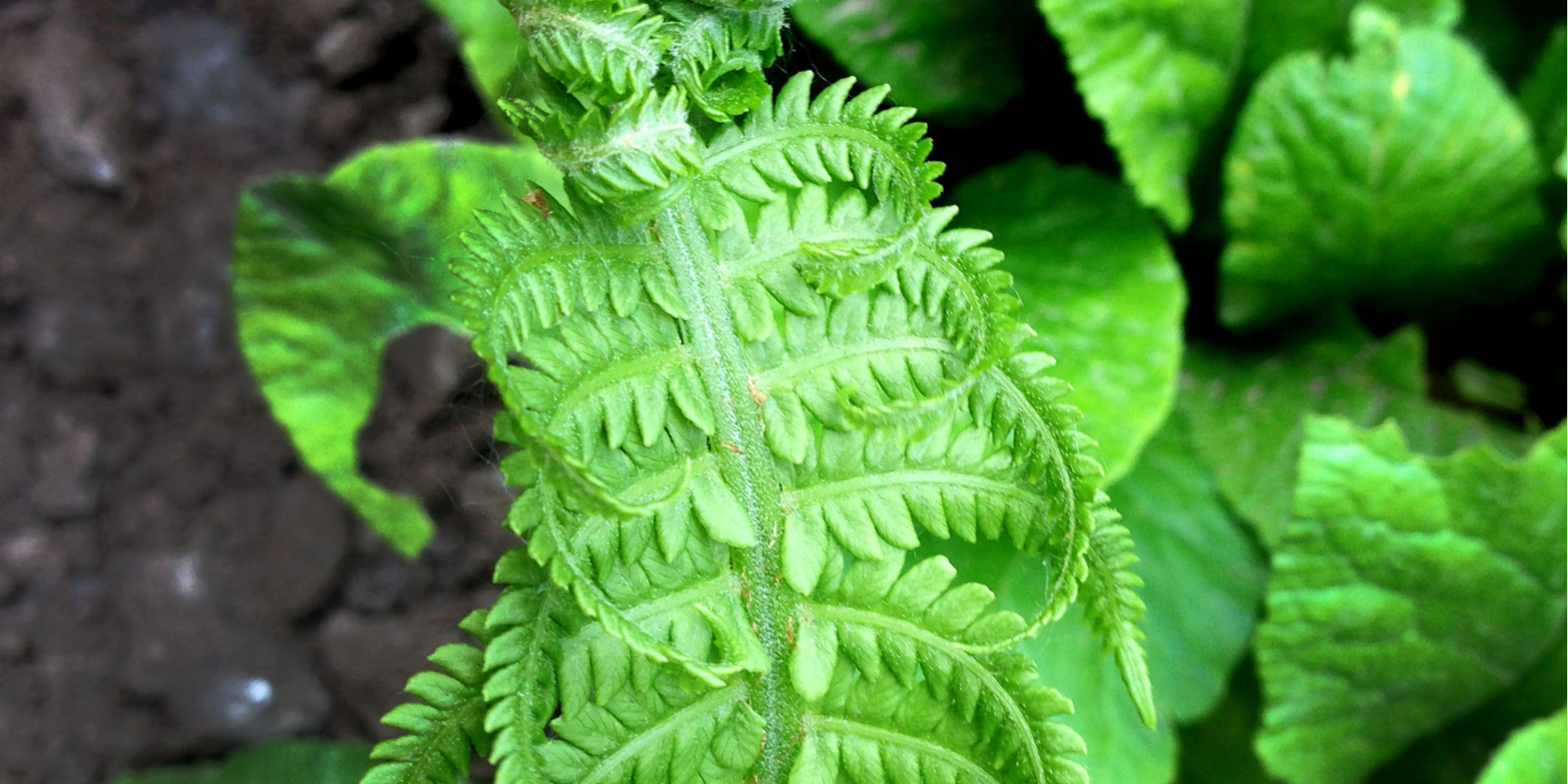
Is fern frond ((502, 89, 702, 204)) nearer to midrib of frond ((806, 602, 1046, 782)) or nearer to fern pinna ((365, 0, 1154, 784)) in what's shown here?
fern pinna ((365, 0, 1154, 784))

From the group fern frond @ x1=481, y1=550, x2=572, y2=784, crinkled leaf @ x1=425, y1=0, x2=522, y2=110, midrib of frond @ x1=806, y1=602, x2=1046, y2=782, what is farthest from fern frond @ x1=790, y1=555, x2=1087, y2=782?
crinkled leaf @ x1=425, y1=0, x2=522, y2=110

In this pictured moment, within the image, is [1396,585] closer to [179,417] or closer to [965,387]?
[965,387]

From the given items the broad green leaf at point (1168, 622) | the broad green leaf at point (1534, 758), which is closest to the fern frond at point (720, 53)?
the broad green leaf at point (1168, 622)

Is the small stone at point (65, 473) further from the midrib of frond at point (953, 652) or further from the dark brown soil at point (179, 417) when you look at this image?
the midrib of frond at point (953, 652)

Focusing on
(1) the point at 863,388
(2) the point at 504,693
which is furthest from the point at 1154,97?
(2) the point at 504,693

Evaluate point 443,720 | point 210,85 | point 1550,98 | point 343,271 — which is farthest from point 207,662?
point 1550,98
